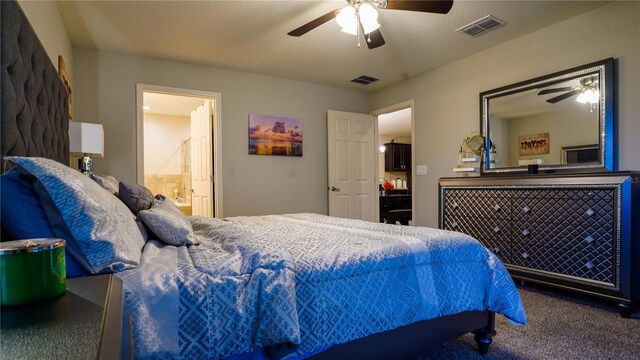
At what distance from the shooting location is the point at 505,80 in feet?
11.8

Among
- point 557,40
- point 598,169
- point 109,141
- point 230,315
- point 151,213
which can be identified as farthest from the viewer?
point 109,141

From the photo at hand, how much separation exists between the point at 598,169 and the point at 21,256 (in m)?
3.73

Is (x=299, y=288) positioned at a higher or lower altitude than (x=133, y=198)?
lower

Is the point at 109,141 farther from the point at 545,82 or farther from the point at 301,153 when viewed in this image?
the point at 545,82

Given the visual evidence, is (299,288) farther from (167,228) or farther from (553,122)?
(553,122)

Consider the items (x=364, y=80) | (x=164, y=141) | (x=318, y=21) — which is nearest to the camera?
(x=318, y=21)

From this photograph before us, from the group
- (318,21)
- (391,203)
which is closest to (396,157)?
(391,203)

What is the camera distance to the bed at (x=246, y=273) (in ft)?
3.57

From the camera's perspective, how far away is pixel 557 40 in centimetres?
318

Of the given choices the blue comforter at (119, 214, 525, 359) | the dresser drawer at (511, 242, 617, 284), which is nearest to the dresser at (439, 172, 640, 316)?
the dresser drawer at (511, 242, 617, 284)

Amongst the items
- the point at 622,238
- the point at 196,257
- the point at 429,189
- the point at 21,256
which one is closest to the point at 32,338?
the point at 21,256

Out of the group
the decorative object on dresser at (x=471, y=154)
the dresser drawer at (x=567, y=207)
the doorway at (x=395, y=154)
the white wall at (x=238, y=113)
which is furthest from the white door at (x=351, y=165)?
the dresser drawer at (x=567, y=207)

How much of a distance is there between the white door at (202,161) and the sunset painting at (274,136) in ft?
1.81

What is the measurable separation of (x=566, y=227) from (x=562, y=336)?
991 mm
